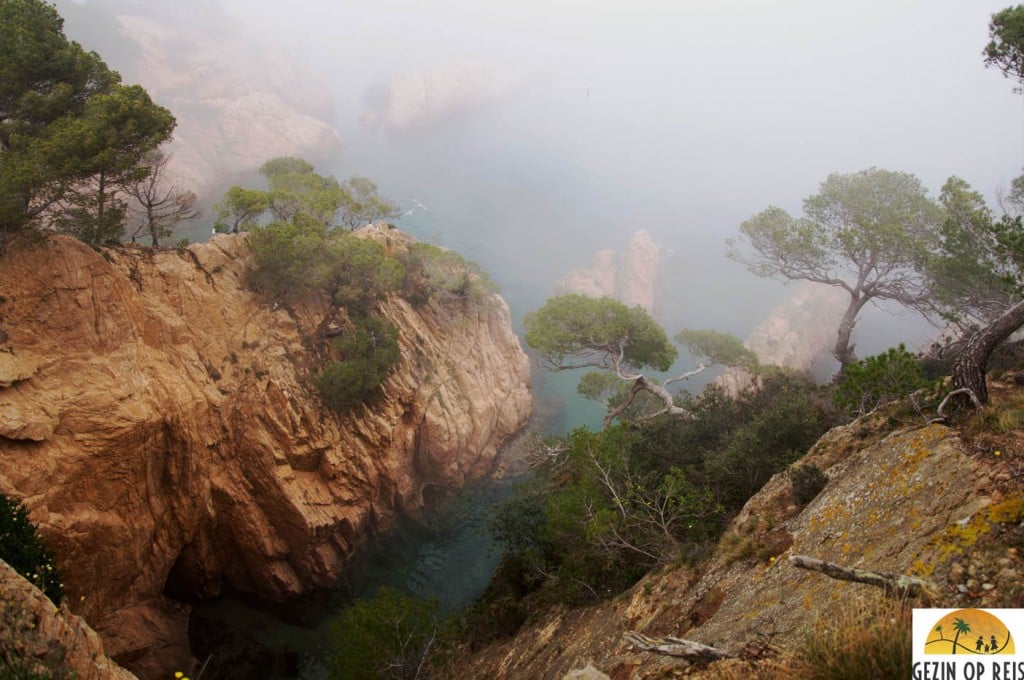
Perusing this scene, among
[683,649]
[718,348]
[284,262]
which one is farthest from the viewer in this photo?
[718,348]

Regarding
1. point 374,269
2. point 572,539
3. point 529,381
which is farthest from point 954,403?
point 529,381

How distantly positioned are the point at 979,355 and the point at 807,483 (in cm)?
318

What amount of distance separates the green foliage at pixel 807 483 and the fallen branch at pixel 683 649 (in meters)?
5.12

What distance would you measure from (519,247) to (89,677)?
59.8 m

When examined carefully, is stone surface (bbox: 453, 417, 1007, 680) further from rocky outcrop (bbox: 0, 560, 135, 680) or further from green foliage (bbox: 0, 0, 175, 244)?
green foliage (bbox: 0, 0, 175, 244)

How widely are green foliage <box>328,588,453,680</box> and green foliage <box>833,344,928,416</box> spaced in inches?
426

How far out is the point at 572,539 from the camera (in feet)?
42.9

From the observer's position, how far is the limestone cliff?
441 centimetres

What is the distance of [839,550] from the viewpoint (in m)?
6.26

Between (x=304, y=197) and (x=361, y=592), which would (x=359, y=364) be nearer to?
(x=304, y=197)

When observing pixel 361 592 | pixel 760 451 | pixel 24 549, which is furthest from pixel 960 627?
pixel 361 592

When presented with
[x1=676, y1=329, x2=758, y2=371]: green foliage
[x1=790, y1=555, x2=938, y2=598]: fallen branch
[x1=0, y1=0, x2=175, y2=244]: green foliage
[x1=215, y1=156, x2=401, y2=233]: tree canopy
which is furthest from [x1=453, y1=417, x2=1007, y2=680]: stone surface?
[x1=215, y1=156, x2=401, y2=233]: tree canopy

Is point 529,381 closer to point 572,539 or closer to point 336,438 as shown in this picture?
point 336,438

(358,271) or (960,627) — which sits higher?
(358,271)
